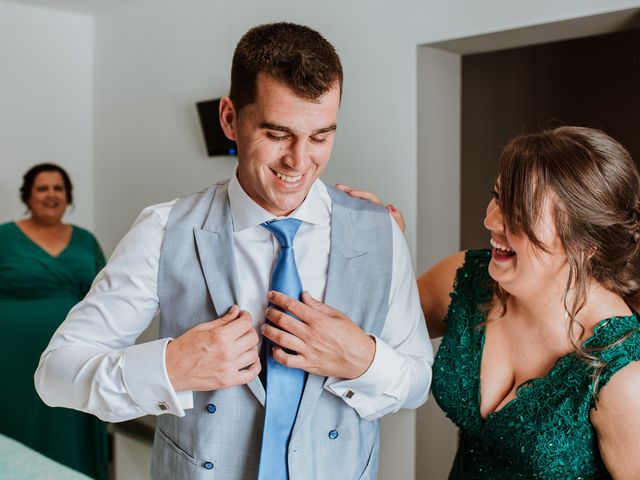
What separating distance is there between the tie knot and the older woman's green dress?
102 inches

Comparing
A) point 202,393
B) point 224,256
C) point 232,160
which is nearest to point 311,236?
point 224,256

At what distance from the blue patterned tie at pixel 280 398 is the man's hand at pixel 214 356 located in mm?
76

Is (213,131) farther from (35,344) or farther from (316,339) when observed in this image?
(316,339)

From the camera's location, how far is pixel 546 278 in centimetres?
147

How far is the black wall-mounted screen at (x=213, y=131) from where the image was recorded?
3681mm

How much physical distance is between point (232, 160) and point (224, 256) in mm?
2351

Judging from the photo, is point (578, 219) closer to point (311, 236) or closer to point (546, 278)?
point (546, 278)

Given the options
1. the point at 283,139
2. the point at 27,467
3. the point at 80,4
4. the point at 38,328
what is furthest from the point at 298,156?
the point at 80,4

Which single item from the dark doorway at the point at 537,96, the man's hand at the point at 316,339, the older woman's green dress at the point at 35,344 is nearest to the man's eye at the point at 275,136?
the man's hand at the point at 316,339

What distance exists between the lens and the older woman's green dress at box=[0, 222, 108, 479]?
374 cm

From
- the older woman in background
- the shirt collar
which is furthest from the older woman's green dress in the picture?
the shirt collar

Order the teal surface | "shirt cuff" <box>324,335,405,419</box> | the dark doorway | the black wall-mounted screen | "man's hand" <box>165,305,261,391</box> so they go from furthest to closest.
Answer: the black wall-mounted screen, the dark doorway, the teal surface, "shirt cuff" <box>324,335,405,419</box>, "man's hand" <box>165,305,261,391</box>

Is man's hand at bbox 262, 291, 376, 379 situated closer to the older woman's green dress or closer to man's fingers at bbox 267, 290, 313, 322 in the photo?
man's fingers at bbox 267, 290, 313, 322

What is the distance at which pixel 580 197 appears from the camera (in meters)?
1.36
